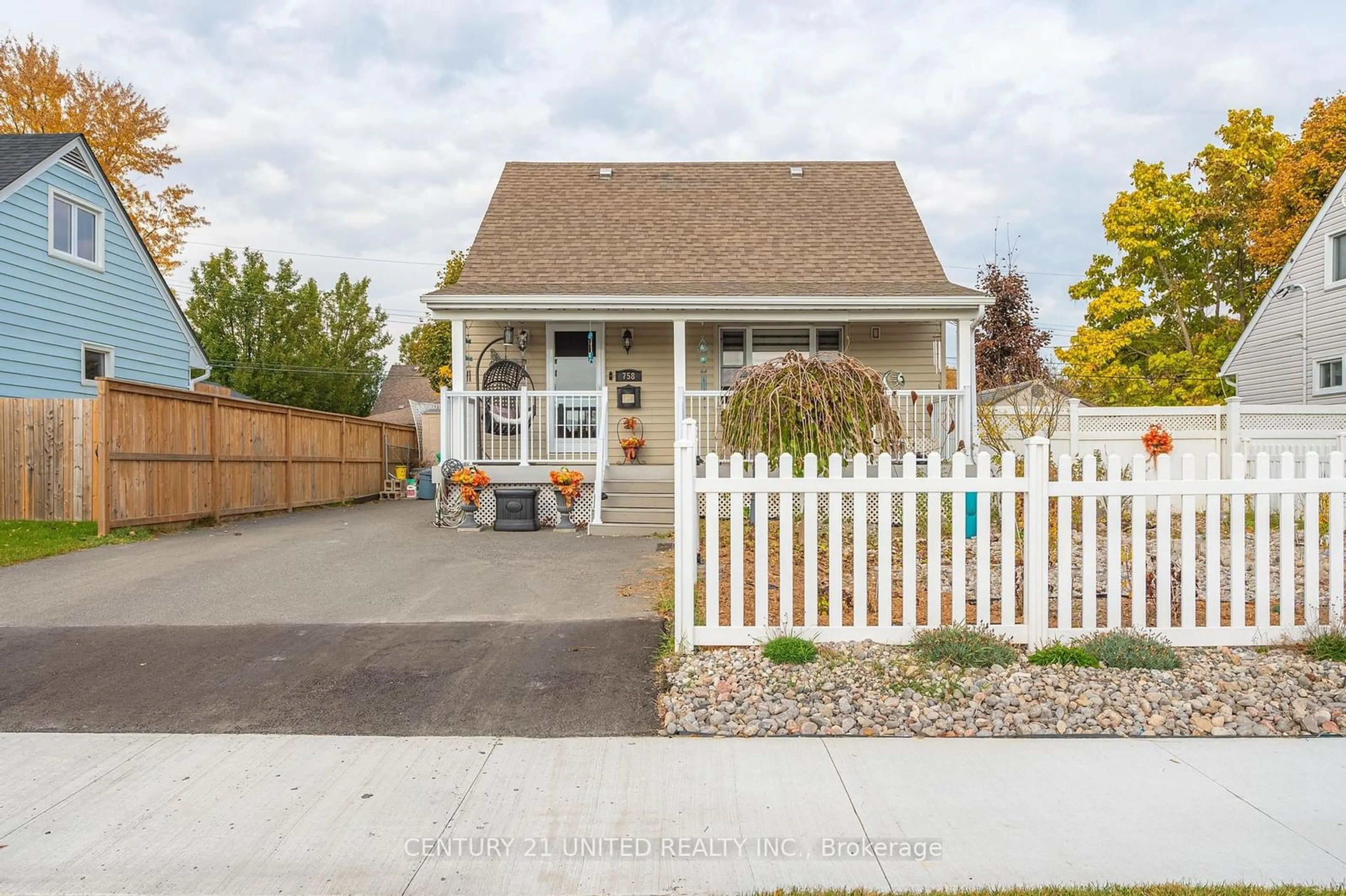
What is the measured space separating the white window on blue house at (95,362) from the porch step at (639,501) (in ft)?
31.1

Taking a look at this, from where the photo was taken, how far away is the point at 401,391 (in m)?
38.1

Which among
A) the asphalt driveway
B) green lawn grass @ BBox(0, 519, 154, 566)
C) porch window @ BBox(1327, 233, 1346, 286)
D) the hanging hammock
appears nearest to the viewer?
the asphalt driveway

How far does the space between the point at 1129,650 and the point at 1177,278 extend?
26.4 meters

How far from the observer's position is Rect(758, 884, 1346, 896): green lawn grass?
2338 millimetres

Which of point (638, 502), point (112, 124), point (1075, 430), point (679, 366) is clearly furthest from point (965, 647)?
point (112, 124)

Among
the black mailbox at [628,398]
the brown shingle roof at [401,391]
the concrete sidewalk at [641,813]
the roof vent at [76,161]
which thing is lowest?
the concrete sidewalk at [641,813]

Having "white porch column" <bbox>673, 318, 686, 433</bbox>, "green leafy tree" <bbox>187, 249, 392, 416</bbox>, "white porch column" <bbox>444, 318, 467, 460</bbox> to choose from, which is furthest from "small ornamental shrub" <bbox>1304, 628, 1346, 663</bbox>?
"green leafy tree" <bbox>187, 249, 392, 416</bbox>

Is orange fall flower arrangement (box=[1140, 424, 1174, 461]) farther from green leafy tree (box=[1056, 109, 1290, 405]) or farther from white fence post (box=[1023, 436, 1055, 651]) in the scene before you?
green leafy tree (box=[1056, 109, 1290, 405])

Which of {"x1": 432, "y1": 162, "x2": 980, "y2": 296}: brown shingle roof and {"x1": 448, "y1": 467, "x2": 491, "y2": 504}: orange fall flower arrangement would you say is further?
{"x1": 432, "y1": 162, "x2": 980, "y2": 296}: brown shingle roof

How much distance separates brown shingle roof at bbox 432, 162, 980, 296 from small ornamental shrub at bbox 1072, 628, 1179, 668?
304 inches

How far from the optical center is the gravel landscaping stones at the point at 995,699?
369cm

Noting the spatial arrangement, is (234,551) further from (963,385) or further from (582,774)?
(963,385)

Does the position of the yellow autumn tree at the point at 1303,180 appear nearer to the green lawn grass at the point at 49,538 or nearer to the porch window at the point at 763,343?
the porch window at the point at 763,343

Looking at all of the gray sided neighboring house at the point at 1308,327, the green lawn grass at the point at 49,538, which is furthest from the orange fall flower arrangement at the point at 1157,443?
the green lawn grass at the point at 49,538
